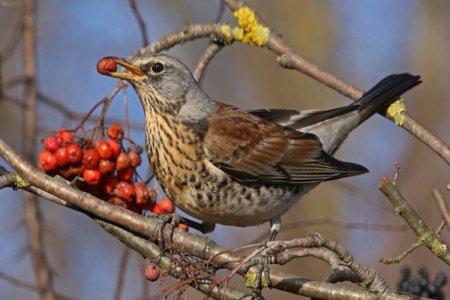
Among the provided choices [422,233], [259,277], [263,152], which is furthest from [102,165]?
[422,233]

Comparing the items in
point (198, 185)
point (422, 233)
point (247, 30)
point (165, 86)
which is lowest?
point (198, 185)

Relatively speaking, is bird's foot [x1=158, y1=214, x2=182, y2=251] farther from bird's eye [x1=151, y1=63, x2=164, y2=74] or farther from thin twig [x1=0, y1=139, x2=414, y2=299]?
bird's eye [x1=151, y1=63, x2=164, y2=74]

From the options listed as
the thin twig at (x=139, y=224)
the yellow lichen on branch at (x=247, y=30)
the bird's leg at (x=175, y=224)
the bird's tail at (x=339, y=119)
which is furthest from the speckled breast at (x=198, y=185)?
the bird's tail at (x=339, y=119)

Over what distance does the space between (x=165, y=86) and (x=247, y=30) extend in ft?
1.88

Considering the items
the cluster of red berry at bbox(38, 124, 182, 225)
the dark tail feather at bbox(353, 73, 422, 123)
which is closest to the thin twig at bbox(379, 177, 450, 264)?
the cluster of red berry at bbox(38, 124, 182, 225)

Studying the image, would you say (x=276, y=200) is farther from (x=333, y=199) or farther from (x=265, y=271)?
(x=333, y=199)

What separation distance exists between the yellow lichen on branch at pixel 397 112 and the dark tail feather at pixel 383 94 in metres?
0.13

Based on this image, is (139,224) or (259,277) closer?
(259,277)

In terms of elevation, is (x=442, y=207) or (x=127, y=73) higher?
(x=127, y=73)

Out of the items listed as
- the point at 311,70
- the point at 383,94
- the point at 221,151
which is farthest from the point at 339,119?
the point at 221,151

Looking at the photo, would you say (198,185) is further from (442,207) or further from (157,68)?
(442,207)

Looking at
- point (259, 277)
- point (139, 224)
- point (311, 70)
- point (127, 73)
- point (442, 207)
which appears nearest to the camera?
point (442, 207)

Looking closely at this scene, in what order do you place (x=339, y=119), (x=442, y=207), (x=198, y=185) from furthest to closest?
1. (x=339, y=119)
2. (x=198, y=185)
3. (x=442, y=207)

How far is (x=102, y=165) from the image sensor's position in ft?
12.8
